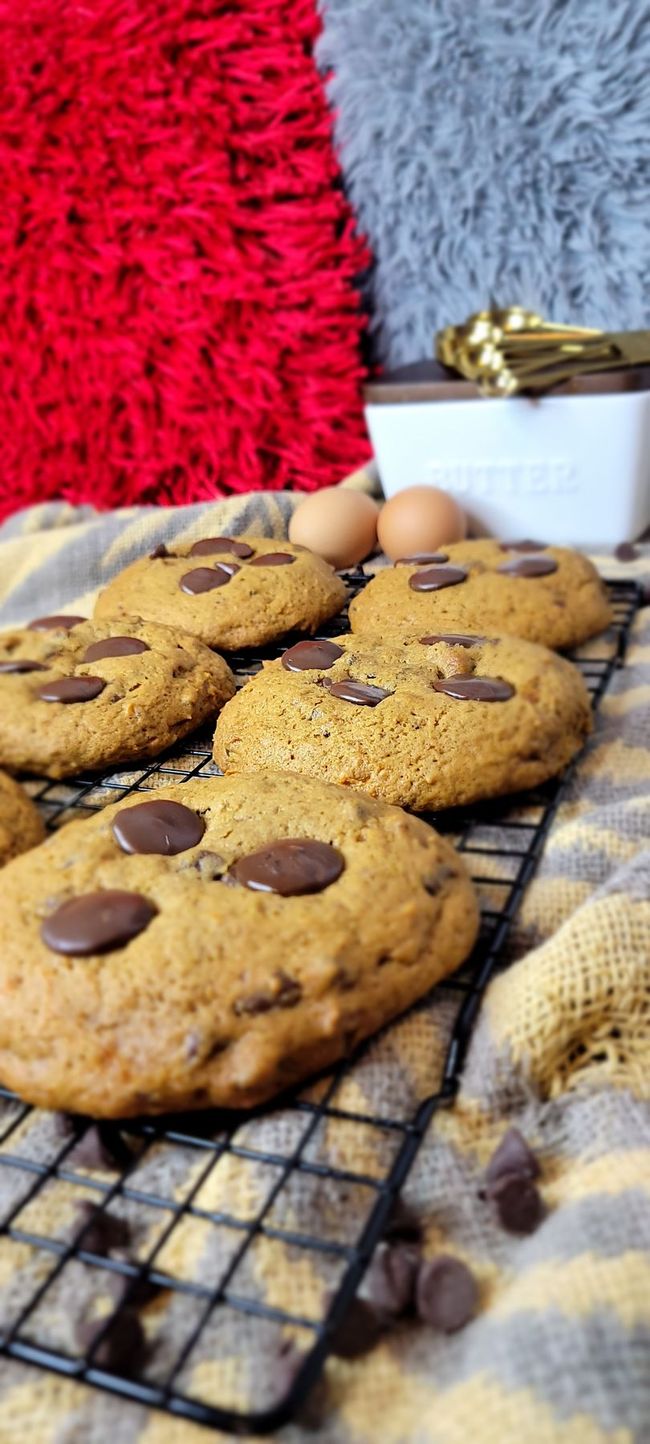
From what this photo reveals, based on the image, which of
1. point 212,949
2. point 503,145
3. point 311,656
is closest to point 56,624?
point 311,656

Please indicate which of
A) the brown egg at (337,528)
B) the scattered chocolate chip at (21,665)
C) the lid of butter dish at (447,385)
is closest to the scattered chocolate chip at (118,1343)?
the scattered chocolate chip at (21,665)

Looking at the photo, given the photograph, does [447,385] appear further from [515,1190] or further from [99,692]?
[515,1190]

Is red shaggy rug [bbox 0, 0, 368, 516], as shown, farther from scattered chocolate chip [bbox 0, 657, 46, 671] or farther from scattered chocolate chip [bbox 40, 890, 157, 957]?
scattered chocolate chip [bbox 40, 890, 157, 957]

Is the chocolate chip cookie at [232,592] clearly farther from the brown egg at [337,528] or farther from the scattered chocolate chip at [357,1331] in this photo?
the scattered chocolate chip at [357,1331]

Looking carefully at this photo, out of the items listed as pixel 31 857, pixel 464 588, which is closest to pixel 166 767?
pixel 31 857

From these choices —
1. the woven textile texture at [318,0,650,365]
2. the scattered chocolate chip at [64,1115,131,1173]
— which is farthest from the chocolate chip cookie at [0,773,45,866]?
the woven textile texture at [318,0,650,365]

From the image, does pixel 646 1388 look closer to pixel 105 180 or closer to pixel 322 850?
pixel 322 850
